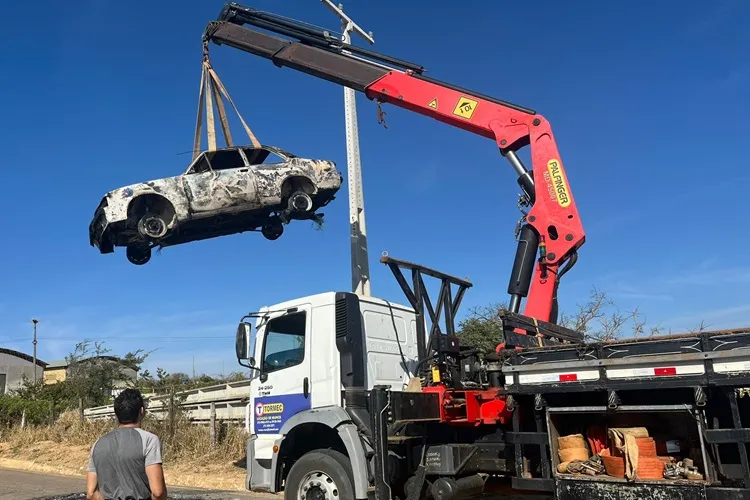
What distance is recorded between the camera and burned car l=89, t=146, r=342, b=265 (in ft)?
32.4

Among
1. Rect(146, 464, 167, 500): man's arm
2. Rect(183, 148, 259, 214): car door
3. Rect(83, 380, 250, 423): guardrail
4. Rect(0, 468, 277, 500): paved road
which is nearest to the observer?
Rect(146, 464, 167, 500): man's arm

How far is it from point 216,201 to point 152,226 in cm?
105

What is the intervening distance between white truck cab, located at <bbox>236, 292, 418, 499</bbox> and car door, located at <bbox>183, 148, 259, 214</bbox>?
313 centimetres

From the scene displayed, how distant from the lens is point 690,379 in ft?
14.4

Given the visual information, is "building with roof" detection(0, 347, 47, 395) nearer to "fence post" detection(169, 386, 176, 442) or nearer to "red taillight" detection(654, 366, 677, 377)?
"fence post" detection(169, 386, 176, 442)

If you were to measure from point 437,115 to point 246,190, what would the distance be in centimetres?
347

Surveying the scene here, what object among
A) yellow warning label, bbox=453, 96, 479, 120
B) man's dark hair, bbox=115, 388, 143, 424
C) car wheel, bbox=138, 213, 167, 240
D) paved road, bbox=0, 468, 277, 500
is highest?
yellow warning label, bbox=453, 96, 479, 120

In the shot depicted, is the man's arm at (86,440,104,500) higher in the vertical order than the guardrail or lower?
lower

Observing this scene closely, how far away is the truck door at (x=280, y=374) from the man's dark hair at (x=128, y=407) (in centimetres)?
340

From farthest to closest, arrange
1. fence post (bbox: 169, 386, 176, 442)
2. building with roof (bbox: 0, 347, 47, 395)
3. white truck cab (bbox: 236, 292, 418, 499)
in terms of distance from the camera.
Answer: building with roof (bbox: 0, 347, 47, 395)
fence post (bbox: 169, 386, 176, 442)
white truck cab (bbox: 236, 292, 418, 499)

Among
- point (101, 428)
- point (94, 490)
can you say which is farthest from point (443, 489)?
point (101, 428)

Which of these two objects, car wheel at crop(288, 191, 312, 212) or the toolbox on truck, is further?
car wheel at crop(288, 191, 312, 212)

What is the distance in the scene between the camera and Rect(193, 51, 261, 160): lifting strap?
10.5 meters

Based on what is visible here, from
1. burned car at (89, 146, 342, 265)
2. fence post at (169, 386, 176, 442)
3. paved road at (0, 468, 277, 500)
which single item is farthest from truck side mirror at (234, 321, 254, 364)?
fence post at (169, 386, 176, 442)
